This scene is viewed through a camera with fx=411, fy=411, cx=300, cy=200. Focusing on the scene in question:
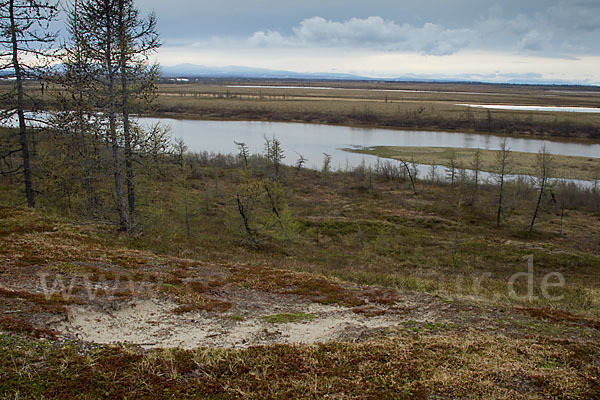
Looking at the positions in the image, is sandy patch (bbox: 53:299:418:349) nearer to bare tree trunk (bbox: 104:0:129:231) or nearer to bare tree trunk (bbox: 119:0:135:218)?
bare tree trunk (bbox: 104:0:129:231)

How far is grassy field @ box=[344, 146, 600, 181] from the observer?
141ft

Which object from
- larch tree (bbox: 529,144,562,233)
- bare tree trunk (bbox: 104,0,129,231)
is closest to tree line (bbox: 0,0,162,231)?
bare tree trunk (bbox: 104,0,129,231)

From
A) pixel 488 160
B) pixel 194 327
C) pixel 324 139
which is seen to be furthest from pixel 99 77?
pixel 324 139

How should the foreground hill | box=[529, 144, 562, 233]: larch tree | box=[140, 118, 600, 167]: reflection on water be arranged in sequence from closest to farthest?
the foreground hill → box=[529, 144, 562, 233]: larch tree → box=[140, 118, 600, 167]: reflection on water

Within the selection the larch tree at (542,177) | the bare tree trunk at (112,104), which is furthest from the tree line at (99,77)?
the larch tree at (542,177)

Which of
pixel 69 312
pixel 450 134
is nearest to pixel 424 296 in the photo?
pixel 69 312

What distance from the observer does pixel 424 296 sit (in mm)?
10141

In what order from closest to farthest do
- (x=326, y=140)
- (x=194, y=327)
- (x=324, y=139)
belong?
(x=194, y=327) < (x=326, y=140) < (x=324, y=139)

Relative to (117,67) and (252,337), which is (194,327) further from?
(117,67)

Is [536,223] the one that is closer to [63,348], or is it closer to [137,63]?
[137,63]

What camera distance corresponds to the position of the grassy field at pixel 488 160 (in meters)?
42.9

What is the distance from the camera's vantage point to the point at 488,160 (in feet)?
159

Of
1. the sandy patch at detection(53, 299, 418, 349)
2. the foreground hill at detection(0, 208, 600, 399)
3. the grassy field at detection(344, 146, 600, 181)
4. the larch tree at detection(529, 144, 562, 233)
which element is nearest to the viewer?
the foreground hill at detection(0, 208, 600, 399)

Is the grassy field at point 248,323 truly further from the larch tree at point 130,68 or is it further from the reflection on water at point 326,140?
the reflection on water at point 326,140
